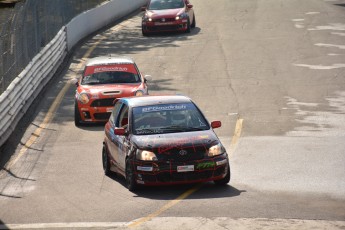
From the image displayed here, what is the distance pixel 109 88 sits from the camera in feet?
80.2

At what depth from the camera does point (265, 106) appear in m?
26.1

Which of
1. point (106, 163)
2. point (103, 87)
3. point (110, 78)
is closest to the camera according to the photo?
point (106, 163)

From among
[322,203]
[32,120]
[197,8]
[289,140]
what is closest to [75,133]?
[32,120]

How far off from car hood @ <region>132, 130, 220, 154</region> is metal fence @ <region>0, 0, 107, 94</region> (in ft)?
24.3

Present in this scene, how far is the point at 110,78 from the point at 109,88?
2.22 feet

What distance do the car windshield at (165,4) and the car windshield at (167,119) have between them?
25.4 m

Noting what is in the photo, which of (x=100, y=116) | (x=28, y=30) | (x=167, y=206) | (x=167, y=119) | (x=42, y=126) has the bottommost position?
(x=42, y=126)

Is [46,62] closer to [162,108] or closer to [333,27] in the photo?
[162,108]

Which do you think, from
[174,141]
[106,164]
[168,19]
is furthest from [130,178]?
[168,19]

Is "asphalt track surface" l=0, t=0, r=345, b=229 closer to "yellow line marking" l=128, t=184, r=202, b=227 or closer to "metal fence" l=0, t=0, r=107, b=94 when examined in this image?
"yellow line marking" l=128, t=184, r=202, b=227

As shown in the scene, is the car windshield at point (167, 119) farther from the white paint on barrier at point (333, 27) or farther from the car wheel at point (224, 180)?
the white paint on barrier at point (333, 27)

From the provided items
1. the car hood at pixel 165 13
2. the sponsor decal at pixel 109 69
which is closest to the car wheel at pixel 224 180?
the sponsor decal at pixel 109 69

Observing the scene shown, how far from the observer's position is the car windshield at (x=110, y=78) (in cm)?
2497

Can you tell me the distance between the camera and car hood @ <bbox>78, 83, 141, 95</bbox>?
24203 mm
